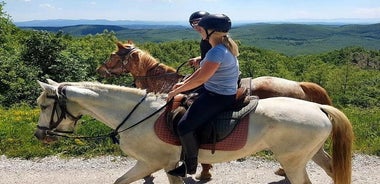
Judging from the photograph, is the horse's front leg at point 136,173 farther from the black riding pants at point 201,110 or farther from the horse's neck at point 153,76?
the horse's neck at point 153,76

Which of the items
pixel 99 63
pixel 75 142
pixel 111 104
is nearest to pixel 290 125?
pixel 111 104

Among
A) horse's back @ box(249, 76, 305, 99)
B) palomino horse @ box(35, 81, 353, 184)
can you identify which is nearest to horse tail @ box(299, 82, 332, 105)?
horse's back @ box(249, 76, 305, 99)

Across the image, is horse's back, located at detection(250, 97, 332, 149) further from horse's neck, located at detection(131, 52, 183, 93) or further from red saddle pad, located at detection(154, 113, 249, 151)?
horse's neck, located at detection(131, 52, 183, 93)

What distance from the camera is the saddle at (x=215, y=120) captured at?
5.16 m

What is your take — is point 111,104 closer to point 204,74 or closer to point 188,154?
point 188,154

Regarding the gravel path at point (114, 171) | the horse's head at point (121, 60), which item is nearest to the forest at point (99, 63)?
the gravel path at point (114, 171)

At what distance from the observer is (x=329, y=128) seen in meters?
5.32

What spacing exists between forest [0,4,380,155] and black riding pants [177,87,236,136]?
547 centimetres

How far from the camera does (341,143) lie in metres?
5.41

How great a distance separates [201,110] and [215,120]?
0.29 meters

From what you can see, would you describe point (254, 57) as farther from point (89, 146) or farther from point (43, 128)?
point (43, 128)

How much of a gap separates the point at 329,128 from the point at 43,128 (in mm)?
3735

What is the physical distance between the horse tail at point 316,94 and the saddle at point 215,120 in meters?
3.07

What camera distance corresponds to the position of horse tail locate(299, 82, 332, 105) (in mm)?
7961
